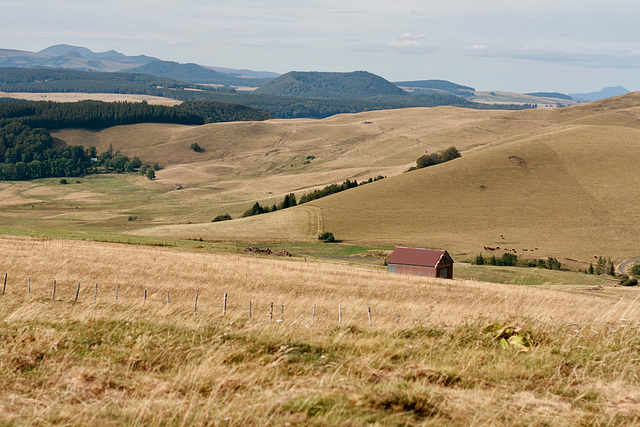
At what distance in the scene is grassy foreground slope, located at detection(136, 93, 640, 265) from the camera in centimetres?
9923

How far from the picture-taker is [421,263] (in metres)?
65.8

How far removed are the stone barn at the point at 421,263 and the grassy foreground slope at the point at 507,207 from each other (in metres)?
24.5

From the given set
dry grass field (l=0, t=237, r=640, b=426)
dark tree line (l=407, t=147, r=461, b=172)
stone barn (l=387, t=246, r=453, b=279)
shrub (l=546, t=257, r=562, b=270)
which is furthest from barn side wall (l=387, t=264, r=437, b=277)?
dark tree line (l=407, t=147, r=461, b=172)

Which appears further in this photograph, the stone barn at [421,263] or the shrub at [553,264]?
the shrub at [553,264]

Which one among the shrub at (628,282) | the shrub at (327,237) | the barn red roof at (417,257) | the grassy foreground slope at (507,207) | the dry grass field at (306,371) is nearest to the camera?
the dry grass field at (306,371)

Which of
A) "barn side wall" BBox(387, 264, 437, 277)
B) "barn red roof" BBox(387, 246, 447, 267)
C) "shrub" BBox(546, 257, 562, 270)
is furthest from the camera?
"shrub" BBox(546, 257, 562, 270)

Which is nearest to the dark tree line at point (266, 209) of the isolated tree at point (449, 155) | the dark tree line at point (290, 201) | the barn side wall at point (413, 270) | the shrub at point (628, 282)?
the dark tree line at point (290, 201)

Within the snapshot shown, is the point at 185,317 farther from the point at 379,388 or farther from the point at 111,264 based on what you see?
the point at 111,264

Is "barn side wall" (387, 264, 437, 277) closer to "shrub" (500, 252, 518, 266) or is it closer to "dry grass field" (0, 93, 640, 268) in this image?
"dry grass field" (0, 93, 640, 268)

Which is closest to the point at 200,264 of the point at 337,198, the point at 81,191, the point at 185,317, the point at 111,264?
the point at 111,264

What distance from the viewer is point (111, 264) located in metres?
41.7

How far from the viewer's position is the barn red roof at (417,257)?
215 ft

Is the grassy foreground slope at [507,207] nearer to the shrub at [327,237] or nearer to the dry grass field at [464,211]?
the dry grass field at [464,211]

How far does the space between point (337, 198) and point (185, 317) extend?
11972cm
